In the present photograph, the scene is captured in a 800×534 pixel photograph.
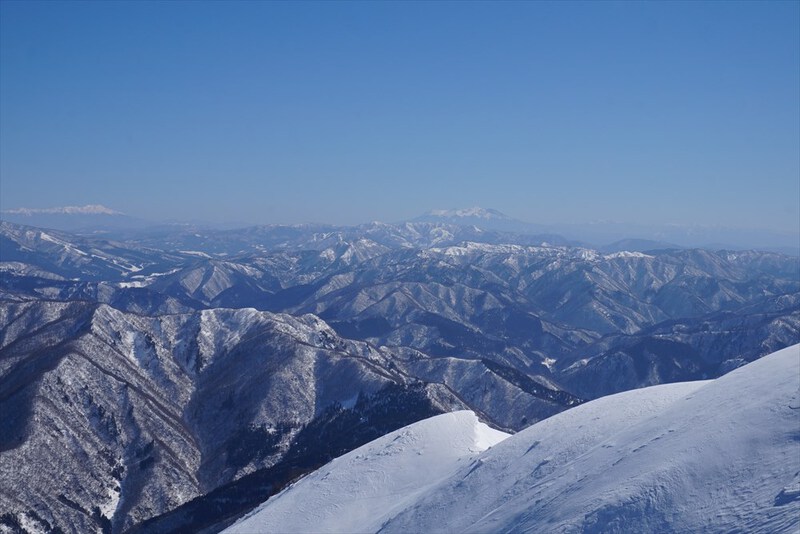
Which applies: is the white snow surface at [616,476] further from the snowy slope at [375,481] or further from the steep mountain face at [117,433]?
the steep mountain face at [117,433]

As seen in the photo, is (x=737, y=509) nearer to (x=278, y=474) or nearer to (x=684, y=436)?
(x=684, y=436)

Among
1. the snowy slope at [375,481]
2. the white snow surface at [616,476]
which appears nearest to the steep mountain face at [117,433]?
the snowy slope at [375,481]

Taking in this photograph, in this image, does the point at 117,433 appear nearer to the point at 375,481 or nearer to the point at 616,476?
the point at 375,481

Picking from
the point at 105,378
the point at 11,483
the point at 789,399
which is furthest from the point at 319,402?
the point at 789,399

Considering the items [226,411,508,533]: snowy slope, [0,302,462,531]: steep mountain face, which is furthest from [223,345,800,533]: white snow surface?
[0,302,462,531]: steep mountain face

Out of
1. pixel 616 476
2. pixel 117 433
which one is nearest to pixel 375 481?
pixel 616 476
